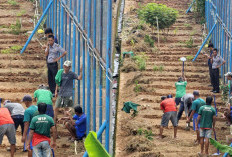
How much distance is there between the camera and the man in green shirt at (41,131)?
11.8 meters

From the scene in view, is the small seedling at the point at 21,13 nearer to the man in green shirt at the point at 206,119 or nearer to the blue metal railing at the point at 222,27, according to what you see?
the blue metal railing at the point at 222,27

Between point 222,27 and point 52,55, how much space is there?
800 cm

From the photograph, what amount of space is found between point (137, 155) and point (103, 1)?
3804mm

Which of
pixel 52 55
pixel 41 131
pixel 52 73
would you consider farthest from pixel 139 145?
pixel 41 131

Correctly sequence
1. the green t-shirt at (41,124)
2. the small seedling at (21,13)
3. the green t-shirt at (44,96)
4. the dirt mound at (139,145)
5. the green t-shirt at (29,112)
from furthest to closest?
1. the small seedling at (21,13)
2. the dirt mound at (139,145)
3. the green t-shirt at (44,96)
4. the green t-shirt at (29,112)
5. the green t-shirt at (41,124)

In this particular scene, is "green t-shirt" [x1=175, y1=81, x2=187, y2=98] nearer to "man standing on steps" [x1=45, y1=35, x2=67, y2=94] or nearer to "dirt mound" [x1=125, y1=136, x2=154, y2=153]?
"dirt mound" [x1=125, y1=136, x2=154, y2=153]

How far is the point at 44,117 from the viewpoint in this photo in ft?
38.6

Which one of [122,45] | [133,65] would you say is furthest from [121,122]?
[122,45]

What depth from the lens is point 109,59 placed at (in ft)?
42.3

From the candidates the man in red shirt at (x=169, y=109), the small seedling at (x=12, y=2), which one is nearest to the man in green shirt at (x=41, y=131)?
the man in red shirt at (x=169, y=109)

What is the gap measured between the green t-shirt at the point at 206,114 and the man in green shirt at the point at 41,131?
411cm

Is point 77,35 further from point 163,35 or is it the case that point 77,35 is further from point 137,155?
point 163,35

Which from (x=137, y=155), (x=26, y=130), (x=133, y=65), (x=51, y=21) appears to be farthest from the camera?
(x=133, y=65)

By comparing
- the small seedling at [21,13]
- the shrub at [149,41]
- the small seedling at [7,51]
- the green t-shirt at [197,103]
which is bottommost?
the green t-shirt at [197,103]
